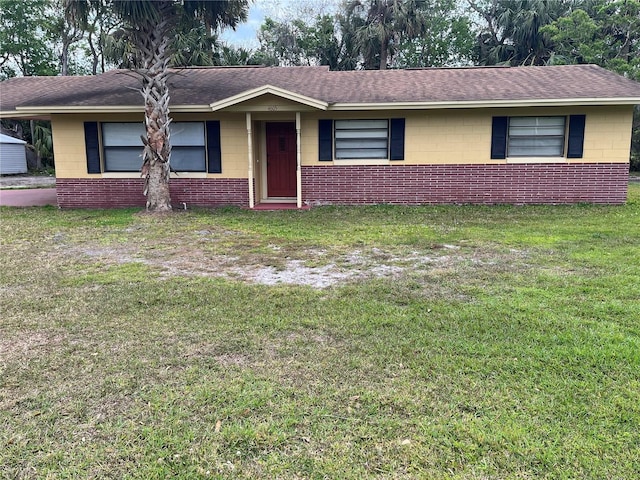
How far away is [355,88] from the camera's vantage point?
1267cm

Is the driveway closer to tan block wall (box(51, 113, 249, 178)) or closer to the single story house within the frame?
A: tan block wall (box(51, 113, 249, 178))

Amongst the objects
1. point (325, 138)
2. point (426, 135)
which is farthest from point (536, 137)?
point (325, 138)

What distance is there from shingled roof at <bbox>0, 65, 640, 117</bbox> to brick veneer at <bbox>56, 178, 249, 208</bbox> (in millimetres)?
1802

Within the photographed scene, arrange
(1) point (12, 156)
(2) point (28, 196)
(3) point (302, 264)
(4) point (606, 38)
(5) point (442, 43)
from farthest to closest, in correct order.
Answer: (5) point (442, 43), (1) point (12, 156), (4) point (606, 38), (2) point (28, 196), (3) point (302, 264)

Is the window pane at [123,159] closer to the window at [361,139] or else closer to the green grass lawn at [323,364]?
the window at [361,139]

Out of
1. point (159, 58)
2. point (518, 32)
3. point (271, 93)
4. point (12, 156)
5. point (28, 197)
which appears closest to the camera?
point (159, 58)

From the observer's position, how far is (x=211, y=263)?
21.2 feet

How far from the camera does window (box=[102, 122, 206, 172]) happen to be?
1209 cm

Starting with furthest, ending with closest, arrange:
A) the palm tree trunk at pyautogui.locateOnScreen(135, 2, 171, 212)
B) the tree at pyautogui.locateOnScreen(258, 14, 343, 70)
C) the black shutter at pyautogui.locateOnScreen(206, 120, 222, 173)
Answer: the tree at pyautogui.locateOnScreen(258, 14, 343, 70) < the black shutter at pyautogui.locateOnScreen(206, 120, 222, 173) < the palm tree trunk at pyautogui.locateOnScreen(135, 2, 171, 212)

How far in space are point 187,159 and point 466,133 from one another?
22.1 feet

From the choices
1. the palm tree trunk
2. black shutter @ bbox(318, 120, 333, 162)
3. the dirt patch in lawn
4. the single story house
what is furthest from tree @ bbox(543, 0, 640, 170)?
the dirt patch in lawn

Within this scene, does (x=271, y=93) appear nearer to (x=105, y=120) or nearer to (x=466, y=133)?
(x=105, y=120)

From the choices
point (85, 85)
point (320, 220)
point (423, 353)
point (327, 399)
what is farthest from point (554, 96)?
point (85, 85)

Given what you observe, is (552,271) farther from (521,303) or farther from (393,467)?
(393,467)
